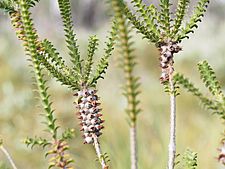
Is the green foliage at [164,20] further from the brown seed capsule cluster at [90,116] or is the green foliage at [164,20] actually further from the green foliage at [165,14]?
the brown seed capsule cluster at [90,116]

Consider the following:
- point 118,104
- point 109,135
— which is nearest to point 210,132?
point 109,135

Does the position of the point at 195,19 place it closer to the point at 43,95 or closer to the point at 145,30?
the point at 145,30

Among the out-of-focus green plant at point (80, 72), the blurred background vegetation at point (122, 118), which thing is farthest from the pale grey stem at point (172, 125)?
the blurred background vegetation at point (122, 118)

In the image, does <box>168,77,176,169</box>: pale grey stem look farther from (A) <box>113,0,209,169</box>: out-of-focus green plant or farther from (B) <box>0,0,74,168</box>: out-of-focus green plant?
(B) <box>0,0,74,168</box>: out-of-focus green plant

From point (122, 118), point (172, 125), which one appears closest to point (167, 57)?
point (172, 125)

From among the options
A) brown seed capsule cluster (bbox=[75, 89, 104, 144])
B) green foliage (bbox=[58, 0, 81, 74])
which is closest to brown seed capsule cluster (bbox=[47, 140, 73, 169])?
brown seed capsule cluster (bbox=[75, 89, 104, 144])

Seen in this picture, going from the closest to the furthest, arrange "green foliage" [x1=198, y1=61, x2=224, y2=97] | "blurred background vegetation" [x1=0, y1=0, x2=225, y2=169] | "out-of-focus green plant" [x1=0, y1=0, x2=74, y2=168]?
"out-of-focus green plant" [x1=0, y1=0, x2=74, y2=168]
"green foliage" [x1=198, y1=61, x2=224, y2=97]
"blurred background vegetation" [x1=0, y1=0, x2=225, y2=169]

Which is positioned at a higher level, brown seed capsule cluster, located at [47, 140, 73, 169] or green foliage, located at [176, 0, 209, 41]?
green foliage, located at [176, 0, 209, 41]
